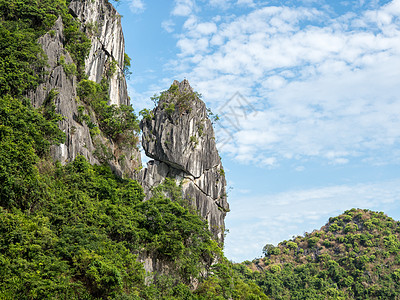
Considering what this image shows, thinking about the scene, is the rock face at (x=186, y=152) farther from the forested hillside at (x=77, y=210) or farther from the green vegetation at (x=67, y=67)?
the green vegetation at (x=67, y=67)

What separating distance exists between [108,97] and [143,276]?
14.6m

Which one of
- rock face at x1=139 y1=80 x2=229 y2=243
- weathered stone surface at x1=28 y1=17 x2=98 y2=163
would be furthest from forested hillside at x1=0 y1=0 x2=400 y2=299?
rock face at x1=139 y1=80 x2=229 y2=243

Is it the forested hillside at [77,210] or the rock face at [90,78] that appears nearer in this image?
the forested hillside at [77,210]

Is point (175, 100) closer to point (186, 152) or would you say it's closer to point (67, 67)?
point (186, 152)

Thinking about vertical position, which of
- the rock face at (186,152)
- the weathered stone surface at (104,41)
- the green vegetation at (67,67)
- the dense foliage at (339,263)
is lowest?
the dense foliage at (339,263)

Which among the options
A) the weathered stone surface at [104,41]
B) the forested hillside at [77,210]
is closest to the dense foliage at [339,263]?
the forested hillside at [77,210]

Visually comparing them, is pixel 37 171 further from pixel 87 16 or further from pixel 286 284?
pixel 286 284

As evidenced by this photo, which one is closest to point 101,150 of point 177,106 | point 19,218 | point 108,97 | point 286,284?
point 108,97

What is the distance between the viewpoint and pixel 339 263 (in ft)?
169

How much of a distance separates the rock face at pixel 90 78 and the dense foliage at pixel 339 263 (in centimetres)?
2589

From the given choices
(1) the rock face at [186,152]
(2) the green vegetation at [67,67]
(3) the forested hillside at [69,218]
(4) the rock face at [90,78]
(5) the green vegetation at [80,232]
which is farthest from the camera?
(1) the rock face at [186,152]

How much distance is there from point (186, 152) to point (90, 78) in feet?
27.4

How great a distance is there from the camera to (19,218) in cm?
1655

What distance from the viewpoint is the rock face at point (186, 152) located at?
97.8 feet
